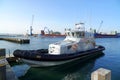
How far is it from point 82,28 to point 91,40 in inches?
93.0

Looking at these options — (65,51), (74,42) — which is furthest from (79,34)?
(65,51)

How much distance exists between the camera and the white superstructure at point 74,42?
1289 cm

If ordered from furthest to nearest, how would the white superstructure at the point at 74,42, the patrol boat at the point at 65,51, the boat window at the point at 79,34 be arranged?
1. the boat window at the point at 79,34
2. the white superstructure at the point at 74,42
3. the patrol boat at the point at 65,51

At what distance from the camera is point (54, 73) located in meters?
11.1

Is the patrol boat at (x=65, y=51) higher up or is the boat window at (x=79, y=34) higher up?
the boat window at (x=79, y=34)

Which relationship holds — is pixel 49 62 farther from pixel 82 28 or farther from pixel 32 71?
pixel 82 28

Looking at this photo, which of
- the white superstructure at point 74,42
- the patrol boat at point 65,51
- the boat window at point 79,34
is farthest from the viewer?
the boat window at point 79,34

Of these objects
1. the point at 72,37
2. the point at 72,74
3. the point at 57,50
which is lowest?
the point at 72,74

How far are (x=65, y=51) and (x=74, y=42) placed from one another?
168cm

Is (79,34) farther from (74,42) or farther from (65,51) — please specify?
(65,51)

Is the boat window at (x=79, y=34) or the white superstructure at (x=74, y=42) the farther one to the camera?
the boat window at (x=79, y=34)

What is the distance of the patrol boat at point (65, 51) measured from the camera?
1146 centimetres

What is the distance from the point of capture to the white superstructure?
12.9 metres

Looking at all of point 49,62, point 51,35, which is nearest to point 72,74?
point 49,62
